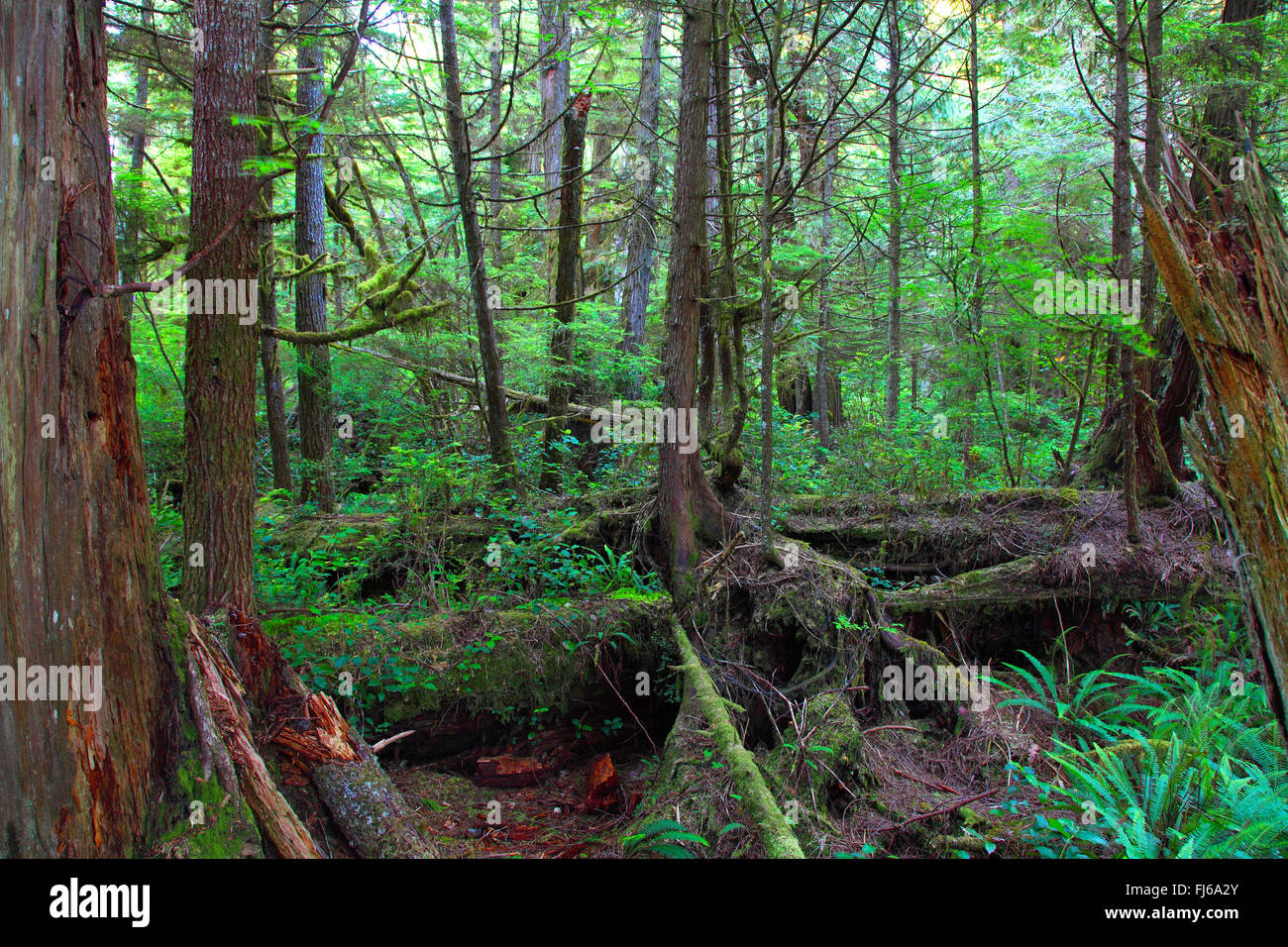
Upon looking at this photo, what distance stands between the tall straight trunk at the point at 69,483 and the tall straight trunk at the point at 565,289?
21.8 feet

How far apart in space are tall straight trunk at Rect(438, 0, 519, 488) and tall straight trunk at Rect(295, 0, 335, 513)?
215cm

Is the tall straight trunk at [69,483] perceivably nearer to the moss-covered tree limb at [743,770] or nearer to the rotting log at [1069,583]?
the moss-covered tree limb at [743,770]

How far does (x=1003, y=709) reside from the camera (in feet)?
18.3

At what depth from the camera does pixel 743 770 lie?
400cm

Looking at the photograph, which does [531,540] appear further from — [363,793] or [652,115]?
[652,115]

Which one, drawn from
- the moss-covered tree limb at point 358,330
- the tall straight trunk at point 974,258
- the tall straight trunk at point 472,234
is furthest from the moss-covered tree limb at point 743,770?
the tall straight trunk at point 974,258

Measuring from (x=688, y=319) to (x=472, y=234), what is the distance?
327 centimetres

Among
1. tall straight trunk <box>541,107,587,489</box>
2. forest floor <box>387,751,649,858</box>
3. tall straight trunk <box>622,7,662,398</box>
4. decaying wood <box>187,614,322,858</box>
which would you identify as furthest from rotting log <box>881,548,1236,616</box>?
tall straight trunk <box>622,7,662,398</box>

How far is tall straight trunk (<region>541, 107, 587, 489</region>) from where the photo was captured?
31.5 ft

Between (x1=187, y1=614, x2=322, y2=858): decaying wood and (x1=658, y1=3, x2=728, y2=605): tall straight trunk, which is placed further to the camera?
(x1=658, y1=3, x2=728, y2=605): tall straight trunk

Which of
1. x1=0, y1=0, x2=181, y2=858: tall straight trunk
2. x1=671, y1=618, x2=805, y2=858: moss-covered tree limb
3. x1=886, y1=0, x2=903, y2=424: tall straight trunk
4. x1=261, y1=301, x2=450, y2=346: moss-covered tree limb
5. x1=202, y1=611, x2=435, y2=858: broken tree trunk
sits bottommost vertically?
x1=671, y1=618, x2=805, y2=858: moss-covered tree limb

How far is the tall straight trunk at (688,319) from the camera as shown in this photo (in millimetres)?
5980

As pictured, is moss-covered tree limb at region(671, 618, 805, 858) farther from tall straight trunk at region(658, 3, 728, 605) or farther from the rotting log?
the rotting log

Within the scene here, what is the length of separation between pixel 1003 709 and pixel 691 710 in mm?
2639
